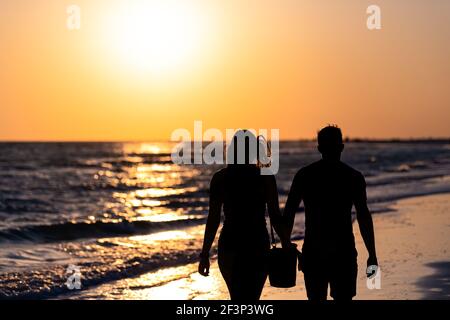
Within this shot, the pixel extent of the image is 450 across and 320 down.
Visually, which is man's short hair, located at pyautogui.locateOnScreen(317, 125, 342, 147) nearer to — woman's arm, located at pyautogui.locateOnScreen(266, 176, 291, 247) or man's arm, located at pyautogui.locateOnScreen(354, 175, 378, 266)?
man's arm, located at pyautogui.locateOnScreen(354, 175, 378, 266)

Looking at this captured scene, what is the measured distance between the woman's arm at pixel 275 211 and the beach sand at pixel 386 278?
426 centimetres

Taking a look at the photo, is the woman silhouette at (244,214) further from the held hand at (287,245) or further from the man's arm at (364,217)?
the man's arm at (364,217)

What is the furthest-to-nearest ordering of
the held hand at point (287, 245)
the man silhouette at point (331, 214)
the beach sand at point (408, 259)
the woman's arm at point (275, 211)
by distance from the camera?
1. the beach sand at point (408, 259)
2. the held hand at point (287, 245)
3. the woman's arm at point (275, 211)
4. the man silhouette at point (331, 214)

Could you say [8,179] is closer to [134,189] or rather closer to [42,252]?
[134,189]

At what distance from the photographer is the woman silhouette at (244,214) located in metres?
5.93

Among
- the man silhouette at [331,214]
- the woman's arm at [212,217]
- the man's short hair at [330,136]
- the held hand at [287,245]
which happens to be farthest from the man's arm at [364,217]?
the woman's arm at [212,217]

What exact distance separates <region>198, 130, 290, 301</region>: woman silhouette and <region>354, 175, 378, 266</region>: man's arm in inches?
25.1

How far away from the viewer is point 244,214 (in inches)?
234

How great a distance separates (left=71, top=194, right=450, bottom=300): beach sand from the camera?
10.6m

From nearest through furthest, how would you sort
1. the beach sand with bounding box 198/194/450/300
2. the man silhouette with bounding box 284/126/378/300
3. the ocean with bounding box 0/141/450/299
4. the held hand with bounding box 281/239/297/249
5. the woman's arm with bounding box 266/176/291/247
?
1. the man silhouette with bounding box 284/126/378/300
2. the woman's arm with bounding box 266/176/291/247
3. the held hand with bounding box 281/239/297/249
4. the beach sand with bounding box 198/194/450/300
5. the ocean with bounding box 0/141/450/299

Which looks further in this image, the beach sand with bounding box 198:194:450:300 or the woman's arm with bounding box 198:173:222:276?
the beach sand with bounding box 198:194:450:300

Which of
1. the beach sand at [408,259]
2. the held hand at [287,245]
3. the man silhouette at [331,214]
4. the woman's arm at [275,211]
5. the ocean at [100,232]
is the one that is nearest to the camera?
the man silhouette at [331,214]

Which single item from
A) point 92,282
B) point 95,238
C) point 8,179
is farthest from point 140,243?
point 8,179

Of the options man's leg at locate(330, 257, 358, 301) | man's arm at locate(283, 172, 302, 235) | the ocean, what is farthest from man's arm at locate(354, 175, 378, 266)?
the ocean
